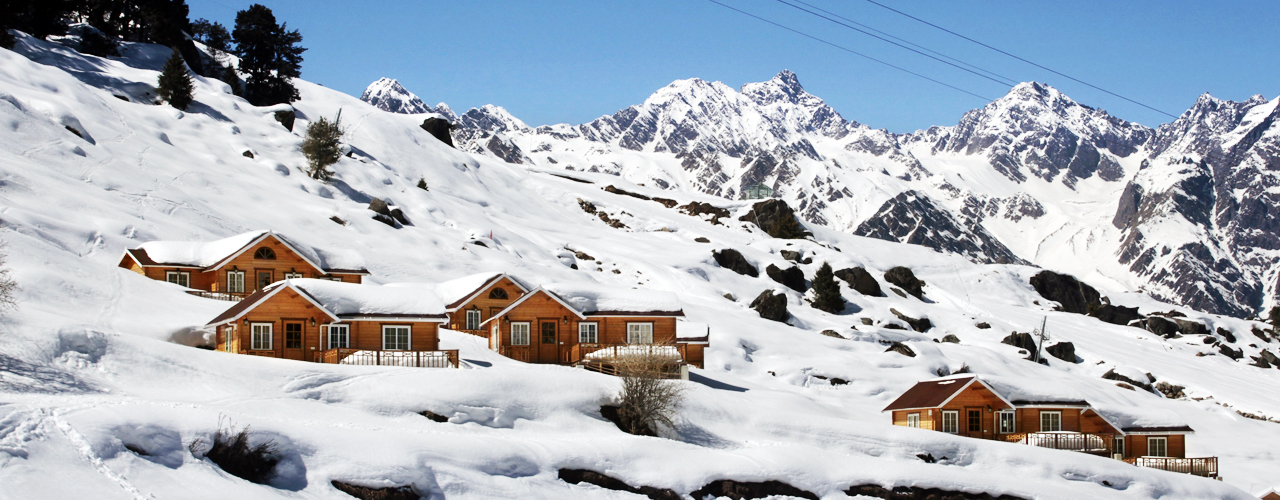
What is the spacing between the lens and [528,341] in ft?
164

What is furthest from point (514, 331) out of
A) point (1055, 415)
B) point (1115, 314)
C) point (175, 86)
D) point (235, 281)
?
point (1115, 314)

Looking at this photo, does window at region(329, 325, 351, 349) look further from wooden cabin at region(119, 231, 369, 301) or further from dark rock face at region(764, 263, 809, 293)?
dark rock face at region(764, 263, 809, 293)

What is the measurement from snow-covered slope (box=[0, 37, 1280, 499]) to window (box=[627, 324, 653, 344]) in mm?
4068

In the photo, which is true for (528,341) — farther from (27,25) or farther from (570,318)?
(27,25)

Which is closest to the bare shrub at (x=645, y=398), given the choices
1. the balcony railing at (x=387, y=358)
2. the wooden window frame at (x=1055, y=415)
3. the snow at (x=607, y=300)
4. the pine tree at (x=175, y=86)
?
the balcony railing at (x=387, y=358)

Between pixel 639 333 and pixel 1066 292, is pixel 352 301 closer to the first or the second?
pixel 639 333

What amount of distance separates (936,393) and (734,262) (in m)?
44.9

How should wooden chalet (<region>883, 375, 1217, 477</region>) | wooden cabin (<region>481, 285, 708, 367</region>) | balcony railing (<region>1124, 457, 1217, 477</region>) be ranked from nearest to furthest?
wooden chalet (<region>883, 375, 1217, 477</region>)
balcony railing (<region>1124, 457, 1217, 477</region>)
wooden cabin (<region>481, 285, 708, 367</region>)

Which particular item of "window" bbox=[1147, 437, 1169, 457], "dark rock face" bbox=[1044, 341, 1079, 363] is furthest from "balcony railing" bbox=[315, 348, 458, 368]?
"dark rock face" bbox=[1044, 341, 1079, 363]

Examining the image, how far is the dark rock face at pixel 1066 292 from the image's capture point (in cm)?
11438

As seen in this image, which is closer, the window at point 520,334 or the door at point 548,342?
the window at point 520,334

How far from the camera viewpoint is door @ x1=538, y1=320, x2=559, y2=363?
49969 millimetres

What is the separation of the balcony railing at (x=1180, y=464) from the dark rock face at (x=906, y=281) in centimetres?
5033

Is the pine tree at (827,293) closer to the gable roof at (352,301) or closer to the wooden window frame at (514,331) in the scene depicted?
the wooden window frame at (514,331)
